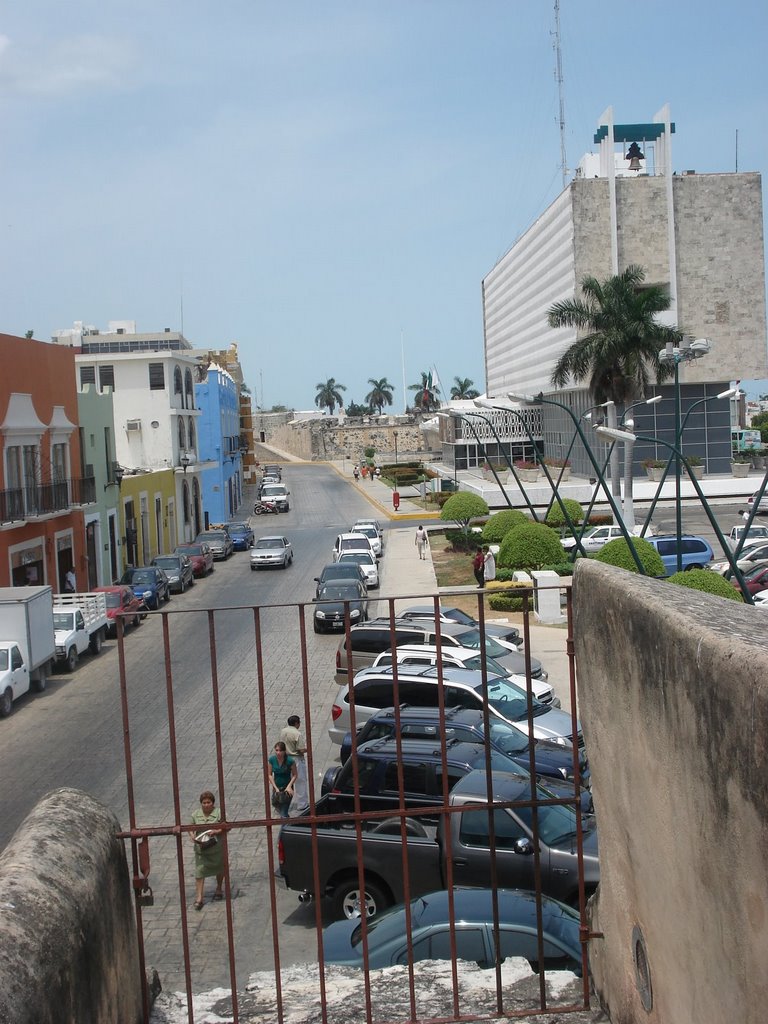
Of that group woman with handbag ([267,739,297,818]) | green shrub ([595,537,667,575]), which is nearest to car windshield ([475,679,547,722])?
woman with handbag ([267,739,297,818])

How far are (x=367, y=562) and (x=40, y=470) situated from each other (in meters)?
10.8

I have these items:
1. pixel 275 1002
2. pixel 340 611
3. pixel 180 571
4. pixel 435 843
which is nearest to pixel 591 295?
pixel 180 571

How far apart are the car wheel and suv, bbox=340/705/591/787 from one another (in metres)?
2.47

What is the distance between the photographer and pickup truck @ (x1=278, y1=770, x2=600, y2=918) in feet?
31.4

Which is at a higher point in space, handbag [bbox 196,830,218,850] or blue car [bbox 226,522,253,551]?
handbag [bbox 196,830,218,850]

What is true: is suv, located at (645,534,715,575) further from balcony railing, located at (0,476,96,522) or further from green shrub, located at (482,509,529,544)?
balcony railing, located at (0,476,96,522)

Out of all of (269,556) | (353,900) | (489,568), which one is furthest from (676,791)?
(269,556)

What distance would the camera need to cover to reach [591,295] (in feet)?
156

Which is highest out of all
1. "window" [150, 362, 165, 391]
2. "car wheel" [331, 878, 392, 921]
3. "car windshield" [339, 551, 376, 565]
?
"window" [150, 362, 165, 391]

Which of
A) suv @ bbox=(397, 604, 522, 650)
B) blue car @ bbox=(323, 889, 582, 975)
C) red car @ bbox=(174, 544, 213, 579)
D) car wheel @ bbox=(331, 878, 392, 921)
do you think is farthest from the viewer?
red car @ bbox=(174, 544, 213, 579)

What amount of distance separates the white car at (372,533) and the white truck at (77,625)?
1684 cm

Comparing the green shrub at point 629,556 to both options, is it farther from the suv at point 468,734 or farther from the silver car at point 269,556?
the silver car at point 269,556

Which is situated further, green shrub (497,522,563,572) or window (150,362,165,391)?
window (150,362,165,391)

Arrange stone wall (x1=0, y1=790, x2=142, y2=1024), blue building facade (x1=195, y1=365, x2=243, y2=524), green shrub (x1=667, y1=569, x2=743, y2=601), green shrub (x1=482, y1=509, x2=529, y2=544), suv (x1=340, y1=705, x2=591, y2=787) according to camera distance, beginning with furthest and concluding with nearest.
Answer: blue building facade (x1=195, y1=365, x2=243, y2=524)
green shrub (x1=482, y1=509, x2=529, y2=544)
green shrub (x1=667, y1=569, x2=743, y2=601)
suv (x1=340, y1=705, x2=591, y2=787)
stone wall (x1=0, y1=790, x2=142, y2=1024)
